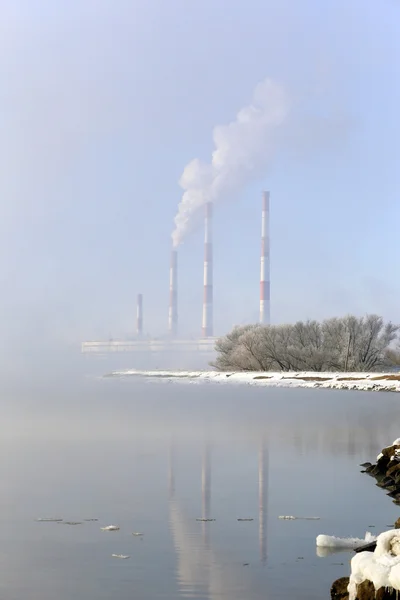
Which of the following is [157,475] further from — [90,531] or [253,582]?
[253,582]

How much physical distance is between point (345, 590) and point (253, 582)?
938 millimetres

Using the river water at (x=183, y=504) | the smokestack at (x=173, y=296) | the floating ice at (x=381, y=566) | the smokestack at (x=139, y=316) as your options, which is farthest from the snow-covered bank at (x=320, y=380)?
the smokestack at (x=139, y=316)

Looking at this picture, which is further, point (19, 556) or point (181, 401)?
point (181, 401)

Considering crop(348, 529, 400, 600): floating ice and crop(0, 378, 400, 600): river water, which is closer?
crop(348, 529, 400, 600): floating ice

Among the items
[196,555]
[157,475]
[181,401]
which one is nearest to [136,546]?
[196,555]

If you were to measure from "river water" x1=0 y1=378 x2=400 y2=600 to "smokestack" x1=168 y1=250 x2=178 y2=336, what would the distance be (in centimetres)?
9591

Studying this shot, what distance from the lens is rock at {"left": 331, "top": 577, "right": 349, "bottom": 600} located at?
23.8ft

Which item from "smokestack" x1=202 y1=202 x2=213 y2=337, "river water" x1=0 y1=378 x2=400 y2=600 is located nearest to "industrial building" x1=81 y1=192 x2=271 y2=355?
"smokestack" x1=202 y1=202 x2=213 y2=337

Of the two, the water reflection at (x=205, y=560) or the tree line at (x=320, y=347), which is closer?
the water reflection at (x=205, y=560)

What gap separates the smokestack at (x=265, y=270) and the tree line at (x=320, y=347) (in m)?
39.8

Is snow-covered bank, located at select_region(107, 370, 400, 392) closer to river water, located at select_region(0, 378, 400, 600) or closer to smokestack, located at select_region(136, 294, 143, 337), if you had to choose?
river water, located at select_region(0, 378, 400, 600)

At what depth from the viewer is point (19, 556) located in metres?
8.76

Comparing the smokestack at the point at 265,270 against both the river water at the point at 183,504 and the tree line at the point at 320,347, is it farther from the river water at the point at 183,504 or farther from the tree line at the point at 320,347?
the river water at the point at 183,504

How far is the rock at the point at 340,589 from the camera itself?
7246 mm
